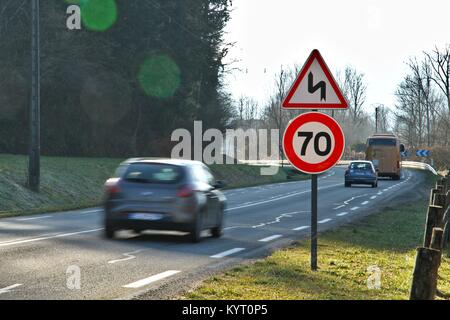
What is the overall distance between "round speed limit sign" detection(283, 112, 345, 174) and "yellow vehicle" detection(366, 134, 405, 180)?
48.8 m

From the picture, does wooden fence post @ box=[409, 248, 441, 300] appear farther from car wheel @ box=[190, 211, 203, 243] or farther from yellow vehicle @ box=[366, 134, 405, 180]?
yellow vehicle @ box=[366, 134, 405, 180]

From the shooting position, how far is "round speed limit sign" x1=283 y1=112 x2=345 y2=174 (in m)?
10.6

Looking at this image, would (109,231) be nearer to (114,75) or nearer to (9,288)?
(9,288)

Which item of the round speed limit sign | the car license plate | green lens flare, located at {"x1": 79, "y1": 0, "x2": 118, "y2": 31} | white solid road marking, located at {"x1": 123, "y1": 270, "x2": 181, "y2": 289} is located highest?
green lens flare, located at {"x1": 79, "y1": 0, "x2": 118, "y2": 31}

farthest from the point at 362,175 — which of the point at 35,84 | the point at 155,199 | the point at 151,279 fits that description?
the point at 151,279

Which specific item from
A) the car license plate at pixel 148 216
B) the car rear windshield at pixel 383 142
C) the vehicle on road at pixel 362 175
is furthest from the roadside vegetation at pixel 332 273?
the car rear windshield at pixel 383 142

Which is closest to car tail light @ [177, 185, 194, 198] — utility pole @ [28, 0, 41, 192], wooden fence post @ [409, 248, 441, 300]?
wooden fence post @ [409, 248, 441, 300]

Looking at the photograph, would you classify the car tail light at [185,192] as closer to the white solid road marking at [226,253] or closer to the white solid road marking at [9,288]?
the white solid road marking at [226,253]

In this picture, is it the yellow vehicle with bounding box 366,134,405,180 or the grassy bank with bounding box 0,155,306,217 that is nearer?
the grassy bank with bounding box 0,155,306,217

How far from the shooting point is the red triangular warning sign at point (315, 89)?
10500mm

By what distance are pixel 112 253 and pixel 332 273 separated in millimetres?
3646

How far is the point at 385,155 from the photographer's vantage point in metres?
58.9

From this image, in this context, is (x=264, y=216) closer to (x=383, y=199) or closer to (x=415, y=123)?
(x=383, y=199)

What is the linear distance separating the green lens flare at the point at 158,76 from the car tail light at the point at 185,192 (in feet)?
112
